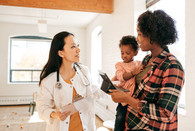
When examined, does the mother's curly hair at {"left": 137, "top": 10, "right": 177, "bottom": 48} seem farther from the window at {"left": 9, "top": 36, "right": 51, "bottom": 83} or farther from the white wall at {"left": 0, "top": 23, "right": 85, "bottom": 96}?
the window at {"left": 9, "top": 36, "right": 51, "bottom": 83}

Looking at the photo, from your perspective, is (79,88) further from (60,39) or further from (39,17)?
(39,17)

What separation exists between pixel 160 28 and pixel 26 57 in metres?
7.17

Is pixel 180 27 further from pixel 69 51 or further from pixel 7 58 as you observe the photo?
pixel 7 58

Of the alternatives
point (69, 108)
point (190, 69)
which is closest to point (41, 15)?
point (69, 108)

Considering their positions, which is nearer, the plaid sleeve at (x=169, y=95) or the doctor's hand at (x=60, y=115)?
the plaid sleeve at (x=169, y=95)

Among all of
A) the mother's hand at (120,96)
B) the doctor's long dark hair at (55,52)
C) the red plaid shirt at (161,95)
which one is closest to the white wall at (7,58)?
the doctor's long dark hair at (55,52)

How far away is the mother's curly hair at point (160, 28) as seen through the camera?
107 centimetres

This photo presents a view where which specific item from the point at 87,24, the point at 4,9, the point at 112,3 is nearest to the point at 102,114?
the point at 112,3

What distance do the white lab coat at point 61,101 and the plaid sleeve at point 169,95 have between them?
744 mm

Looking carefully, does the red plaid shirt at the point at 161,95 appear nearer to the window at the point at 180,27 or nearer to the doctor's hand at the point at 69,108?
the doctor's hand at the point at 69,108

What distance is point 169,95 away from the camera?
95 centimetres

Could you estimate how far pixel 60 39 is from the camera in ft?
5.64

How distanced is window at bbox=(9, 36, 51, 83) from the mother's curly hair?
6923mm

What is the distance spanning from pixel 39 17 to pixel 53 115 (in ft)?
16.8
